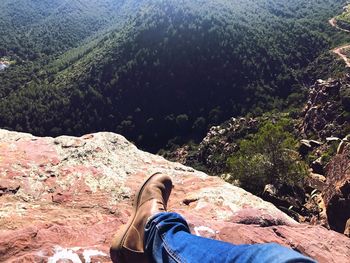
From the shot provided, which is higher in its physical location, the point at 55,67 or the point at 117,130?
the point at 55,67

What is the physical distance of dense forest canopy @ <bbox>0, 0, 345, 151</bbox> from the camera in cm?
7925

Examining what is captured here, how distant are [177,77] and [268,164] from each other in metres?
70.2

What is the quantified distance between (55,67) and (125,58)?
3002cm

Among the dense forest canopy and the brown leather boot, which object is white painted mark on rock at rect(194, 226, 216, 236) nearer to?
the brown leather boot

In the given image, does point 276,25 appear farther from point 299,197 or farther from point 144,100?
point 299,197

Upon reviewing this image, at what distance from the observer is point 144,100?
84.8m

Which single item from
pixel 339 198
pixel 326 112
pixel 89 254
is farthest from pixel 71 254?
pixel 326 112

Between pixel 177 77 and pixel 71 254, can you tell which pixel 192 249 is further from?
pixel 177 77

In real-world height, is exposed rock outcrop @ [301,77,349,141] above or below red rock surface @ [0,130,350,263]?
below

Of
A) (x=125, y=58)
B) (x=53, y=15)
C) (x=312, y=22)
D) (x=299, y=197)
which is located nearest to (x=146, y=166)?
(x=299, y=197)

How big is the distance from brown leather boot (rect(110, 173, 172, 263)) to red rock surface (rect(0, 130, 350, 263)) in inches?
10.3

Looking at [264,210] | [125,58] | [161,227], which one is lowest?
[125,58]

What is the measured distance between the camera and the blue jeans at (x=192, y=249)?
2597 mm

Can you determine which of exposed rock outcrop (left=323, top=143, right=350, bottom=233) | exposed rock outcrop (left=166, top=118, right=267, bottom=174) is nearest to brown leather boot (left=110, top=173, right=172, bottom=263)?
exposed rock outcrop (left=323, top=143, right=350, bottom=233)
